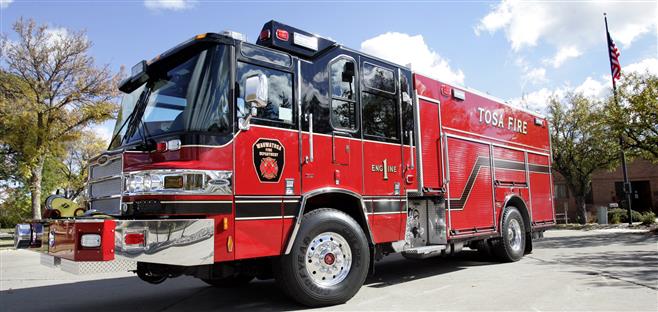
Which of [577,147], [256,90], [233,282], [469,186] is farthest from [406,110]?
[577,147]

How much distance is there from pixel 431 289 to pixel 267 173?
2.97 meters

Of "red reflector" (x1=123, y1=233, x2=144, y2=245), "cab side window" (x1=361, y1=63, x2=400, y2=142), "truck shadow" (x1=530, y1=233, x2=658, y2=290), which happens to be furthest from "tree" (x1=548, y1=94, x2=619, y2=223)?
"red reflector" (x1=123, y1=233, x2=144, y2=245)

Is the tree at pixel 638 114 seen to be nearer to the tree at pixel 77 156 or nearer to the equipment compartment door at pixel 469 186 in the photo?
the equipment compartment door at pixel 469 186

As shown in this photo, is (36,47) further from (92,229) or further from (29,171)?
(92,229)

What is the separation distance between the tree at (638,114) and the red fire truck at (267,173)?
40.4 feet

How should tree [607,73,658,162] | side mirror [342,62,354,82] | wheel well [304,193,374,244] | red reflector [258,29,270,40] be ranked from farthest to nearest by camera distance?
tree [607,73,658,162] → side mirror [342,62,354,82] → wheel well [304,193,374,244] → red reflector [258,29,270,40]

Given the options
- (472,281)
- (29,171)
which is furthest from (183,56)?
(29,171)

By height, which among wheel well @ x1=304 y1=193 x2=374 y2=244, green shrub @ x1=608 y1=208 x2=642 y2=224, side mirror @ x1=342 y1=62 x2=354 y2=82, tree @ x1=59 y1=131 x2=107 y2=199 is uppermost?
tree @ x1=59 y1=131 x2=107 y2=199

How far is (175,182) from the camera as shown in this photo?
15.2 ft

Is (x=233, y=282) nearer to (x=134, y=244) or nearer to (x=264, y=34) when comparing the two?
(x=134, y=244)

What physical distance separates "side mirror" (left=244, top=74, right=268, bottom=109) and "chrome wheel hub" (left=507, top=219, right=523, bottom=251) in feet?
20.4

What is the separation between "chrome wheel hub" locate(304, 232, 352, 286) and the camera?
5457 millimetres

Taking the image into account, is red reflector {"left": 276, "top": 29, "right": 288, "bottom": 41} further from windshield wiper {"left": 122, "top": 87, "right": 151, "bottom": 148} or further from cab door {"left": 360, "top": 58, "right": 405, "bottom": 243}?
windshield wiper {"left": 122, "top": 87, "right": 151, "bottom": 148}

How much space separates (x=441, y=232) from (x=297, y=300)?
2926 mm
